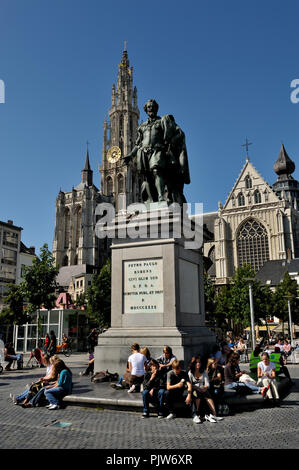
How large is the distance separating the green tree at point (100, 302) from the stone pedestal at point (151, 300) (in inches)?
985

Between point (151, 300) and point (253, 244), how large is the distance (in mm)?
57904

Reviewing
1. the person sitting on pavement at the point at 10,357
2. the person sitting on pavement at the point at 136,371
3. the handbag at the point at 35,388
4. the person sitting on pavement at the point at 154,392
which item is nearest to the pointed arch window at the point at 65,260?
the person sitting on pavement at the point at 10,357

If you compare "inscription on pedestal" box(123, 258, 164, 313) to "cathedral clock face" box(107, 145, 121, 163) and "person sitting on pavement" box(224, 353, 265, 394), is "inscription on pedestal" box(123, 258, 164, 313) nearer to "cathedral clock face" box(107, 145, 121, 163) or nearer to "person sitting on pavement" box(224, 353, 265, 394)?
"person sitting on pavement" box(224, 353, 265, 394)

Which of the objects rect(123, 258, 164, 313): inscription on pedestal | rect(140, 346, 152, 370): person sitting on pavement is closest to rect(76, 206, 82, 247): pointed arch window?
rect(123, 258, 164, 313): inscription on pedestal

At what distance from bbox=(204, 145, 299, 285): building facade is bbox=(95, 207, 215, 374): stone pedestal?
5457cm

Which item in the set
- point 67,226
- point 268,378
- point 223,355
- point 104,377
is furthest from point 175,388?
point 67,226

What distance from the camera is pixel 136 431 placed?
508cm

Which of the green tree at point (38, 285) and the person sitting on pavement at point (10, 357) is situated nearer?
the person sitting on pavement at point (10, 357)

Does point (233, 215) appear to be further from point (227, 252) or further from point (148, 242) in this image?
point (148, 242)

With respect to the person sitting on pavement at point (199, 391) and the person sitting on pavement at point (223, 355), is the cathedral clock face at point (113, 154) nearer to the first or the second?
the person sitting on pavement at point (223, 355)

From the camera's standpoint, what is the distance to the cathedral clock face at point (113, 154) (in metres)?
101

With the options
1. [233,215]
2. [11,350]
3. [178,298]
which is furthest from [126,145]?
[178,298]

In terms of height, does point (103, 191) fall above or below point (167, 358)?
above

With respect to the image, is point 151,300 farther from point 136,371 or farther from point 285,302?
point 285,302
